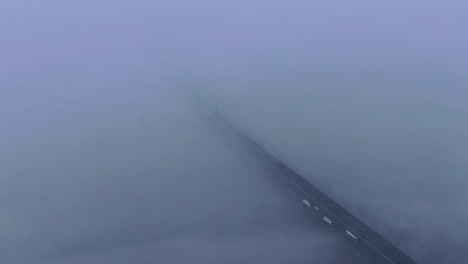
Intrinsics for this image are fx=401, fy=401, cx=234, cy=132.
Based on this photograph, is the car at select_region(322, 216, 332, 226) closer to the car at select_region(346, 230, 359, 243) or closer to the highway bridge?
the highway bridge

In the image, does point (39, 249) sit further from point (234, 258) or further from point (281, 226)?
point (281, 226)

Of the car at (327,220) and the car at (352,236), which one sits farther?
the car at (327,220)

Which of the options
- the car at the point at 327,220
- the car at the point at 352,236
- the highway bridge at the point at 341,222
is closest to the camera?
the highway bridge at the point at 341,222

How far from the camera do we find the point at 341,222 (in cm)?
3203

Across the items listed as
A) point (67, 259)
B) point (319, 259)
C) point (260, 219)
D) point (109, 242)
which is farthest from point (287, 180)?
point (67, 259)

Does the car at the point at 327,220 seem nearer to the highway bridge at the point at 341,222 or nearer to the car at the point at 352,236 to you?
the highway bridge at the point at 341,222

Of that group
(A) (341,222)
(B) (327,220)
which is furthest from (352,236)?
(B) (327,220)

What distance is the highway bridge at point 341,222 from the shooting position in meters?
29.3

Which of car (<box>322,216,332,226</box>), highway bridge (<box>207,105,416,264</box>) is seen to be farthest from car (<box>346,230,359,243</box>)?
car (<box>322,216,332,226</box>)

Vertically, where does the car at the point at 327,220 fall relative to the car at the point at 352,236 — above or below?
above

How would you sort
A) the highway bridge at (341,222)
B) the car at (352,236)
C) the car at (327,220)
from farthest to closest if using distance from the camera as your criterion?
the car at (327,220)
the car at (352,236)
the highway bridge at (341,222)

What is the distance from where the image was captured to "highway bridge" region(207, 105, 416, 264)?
29297mm

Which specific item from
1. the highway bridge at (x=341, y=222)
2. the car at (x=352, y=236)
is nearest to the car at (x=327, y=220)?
the highway bridge at (x=341, y=222)

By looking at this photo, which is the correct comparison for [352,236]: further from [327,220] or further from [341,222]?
[327,220]
